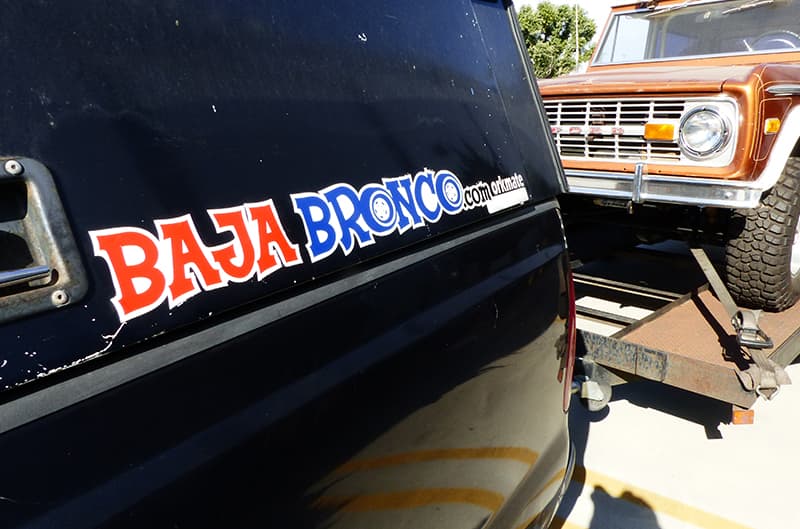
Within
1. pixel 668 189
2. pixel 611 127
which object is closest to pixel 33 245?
pixel 668 189

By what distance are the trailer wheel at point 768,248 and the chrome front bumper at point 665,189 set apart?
0.53 feet

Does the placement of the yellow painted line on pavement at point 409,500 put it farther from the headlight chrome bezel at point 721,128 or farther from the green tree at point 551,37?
the green tree at point 551,37

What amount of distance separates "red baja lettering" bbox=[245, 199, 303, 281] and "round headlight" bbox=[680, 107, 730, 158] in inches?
118

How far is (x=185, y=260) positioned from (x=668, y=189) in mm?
3178

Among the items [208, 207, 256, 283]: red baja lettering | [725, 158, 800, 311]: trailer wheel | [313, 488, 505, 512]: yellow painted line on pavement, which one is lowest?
[725, 158, 800, 311]: trailer wheel

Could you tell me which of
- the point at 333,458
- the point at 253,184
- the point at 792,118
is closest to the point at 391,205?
the point at 253,184

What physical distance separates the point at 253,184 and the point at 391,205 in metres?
0.30

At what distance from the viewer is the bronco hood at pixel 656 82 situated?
3.13 m

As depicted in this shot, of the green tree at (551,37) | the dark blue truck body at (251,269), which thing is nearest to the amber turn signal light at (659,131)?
the dark blue truck body at (251,269)

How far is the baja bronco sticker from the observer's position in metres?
0.75

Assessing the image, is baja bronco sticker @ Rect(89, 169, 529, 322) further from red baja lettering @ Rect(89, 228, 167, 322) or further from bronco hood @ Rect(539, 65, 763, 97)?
bronco hood @ Rect(539, 65, 763, 97)

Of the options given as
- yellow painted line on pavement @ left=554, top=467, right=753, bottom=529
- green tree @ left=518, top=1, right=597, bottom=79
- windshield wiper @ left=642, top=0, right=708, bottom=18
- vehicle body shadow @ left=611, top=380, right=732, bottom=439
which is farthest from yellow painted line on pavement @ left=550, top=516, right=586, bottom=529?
green tree @ left=518, top=1, right=597, bottom=79

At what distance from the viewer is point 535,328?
1.54m

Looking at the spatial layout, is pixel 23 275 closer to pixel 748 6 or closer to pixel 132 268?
pixel 132 268
